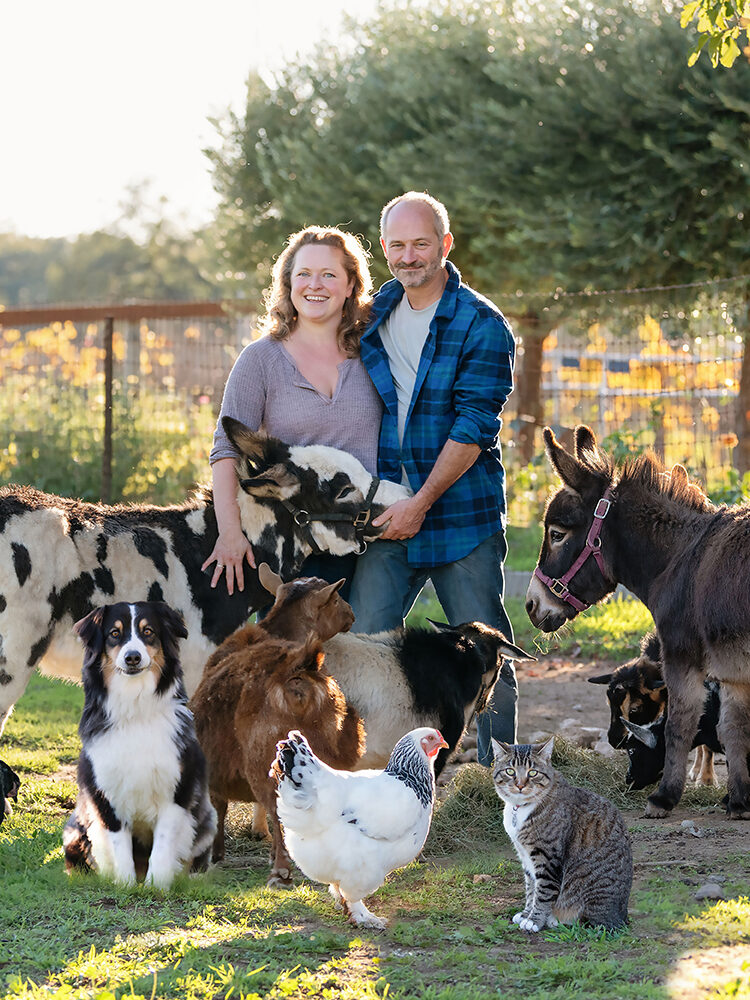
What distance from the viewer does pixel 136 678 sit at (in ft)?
15.5

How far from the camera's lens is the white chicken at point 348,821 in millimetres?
4016

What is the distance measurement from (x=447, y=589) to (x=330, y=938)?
235 cm

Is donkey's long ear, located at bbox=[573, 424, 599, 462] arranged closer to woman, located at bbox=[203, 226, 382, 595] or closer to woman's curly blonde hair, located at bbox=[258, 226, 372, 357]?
woman, located at bbox=[203, 226, 382, 595]

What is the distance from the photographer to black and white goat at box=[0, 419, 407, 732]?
5.71 metres

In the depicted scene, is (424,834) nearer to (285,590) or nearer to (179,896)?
(179,896)

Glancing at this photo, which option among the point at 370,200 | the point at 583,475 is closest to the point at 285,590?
the point at 583,475

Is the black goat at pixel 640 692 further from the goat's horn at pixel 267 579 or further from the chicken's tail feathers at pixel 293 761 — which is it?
the chicken's tail feathers at pixel 293 761

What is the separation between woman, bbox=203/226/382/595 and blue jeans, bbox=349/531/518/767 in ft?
1.62

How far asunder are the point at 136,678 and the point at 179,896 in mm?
860

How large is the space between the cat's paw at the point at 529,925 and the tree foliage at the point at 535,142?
39.8ft

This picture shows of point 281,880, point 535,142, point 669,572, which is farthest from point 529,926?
point 535,142

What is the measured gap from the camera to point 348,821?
162 inches

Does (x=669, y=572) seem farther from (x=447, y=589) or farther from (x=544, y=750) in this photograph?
(x=544, y=750)

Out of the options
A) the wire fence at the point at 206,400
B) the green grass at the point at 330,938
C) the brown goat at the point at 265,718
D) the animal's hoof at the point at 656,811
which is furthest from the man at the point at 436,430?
the wire fence at the point at 206,400
